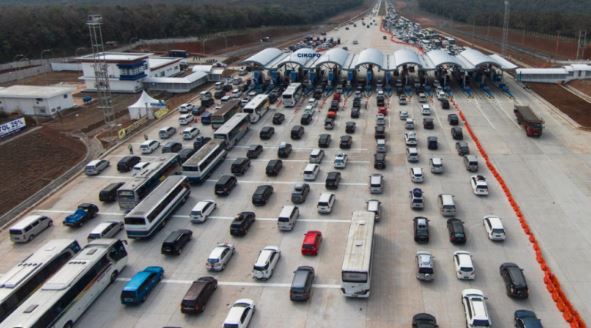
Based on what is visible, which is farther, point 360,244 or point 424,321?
point 360,244

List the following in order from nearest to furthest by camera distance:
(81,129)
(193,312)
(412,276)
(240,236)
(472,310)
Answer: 1. (472,310)
2. (193,312)
3. (412,276)
4. (240,236)
5. (81,129)

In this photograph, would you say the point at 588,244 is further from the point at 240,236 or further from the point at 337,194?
the point at 240,236

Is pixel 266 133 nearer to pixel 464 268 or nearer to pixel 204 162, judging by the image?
pixel 204 162

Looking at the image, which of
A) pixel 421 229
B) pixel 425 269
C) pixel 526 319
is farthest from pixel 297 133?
pixel 526 319

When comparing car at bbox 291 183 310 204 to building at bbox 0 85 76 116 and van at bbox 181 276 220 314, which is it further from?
building at bbox 0 85 76 116

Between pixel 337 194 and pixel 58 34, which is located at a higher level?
pixel 58 34

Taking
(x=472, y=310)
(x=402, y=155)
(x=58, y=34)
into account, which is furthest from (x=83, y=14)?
(x=472, y=310)

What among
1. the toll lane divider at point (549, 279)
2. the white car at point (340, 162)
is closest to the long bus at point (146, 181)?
the white car at point (340, 162)

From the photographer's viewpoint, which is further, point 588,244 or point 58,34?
point 58,34
